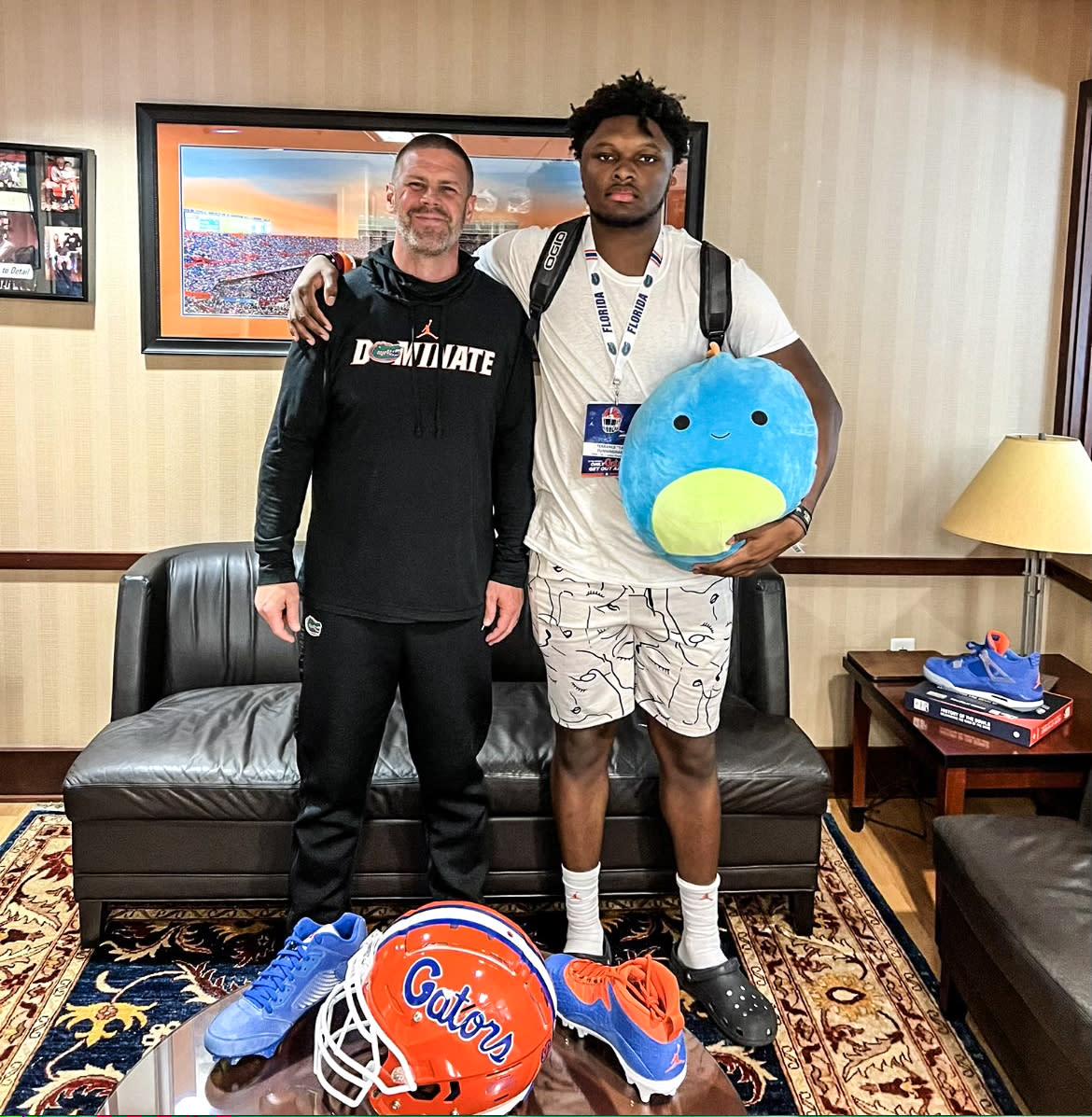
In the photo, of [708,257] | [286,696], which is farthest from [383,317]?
[286,696]

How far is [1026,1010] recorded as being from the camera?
194 centimetres

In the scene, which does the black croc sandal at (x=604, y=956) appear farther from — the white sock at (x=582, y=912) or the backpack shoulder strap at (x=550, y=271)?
the backpack shoulder strap at (x=550, y=271)

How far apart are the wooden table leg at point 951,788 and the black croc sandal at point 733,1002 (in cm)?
66

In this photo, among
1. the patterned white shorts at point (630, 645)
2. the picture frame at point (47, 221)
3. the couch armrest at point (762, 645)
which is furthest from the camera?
the picture frame at point (47, 221)

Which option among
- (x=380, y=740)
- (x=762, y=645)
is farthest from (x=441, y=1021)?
(x=762, y=645)

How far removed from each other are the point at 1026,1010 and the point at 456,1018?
1.13 metres

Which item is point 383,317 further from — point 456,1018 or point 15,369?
point 15,369

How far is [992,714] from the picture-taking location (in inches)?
108

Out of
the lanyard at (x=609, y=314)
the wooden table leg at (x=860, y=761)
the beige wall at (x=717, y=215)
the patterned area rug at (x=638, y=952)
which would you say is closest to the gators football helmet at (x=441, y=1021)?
the patterned area rug at (x=638, y=952)

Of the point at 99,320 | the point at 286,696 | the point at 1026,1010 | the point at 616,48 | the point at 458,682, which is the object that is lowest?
the point at 1026,1010

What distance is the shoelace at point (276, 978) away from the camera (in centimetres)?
155

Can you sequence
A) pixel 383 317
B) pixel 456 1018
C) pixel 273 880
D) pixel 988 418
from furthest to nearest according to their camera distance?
pixel 988 418, pixel 273 880, pixel 383 317, pixel 456 1018

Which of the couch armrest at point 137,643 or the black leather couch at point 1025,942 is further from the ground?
the couch armrest at point 137,643

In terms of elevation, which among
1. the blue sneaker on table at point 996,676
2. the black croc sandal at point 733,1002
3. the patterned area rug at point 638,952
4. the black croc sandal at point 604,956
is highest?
the blue sneaker on table at point 996,676
